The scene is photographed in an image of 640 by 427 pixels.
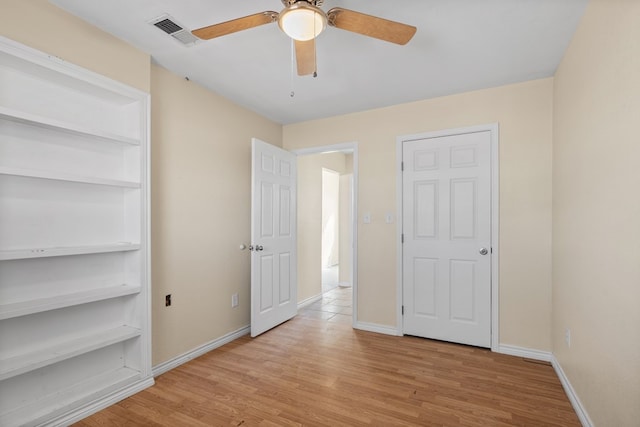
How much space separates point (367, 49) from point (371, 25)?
0.81m

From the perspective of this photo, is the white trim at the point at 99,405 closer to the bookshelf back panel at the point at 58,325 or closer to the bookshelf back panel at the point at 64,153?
the bookshelf back panel at the point at 58,325

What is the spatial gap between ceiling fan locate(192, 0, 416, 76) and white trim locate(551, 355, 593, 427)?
236 centimetres

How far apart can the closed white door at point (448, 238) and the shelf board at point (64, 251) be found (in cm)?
256

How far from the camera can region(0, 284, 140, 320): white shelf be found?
1660mm

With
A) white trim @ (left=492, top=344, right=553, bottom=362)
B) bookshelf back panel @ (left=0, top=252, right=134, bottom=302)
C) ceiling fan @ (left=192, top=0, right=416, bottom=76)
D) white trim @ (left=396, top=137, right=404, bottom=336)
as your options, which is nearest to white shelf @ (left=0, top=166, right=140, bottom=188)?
bookshelf back panel @ (left=0, top=252, right=134, bottom=302)

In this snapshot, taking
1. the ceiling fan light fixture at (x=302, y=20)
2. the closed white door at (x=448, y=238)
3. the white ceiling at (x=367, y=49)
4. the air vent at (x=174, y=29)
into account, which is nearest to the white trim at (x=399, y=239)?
the closed white door at (x=448, y=238)

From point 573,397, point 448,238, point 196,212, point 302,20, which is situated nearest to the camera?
point 302,20

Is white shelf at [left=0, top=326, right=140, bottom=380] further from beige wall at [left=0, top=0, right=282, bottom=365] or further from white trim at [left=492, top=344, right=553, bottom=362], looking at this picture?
white trim at [left=492, top=344, right=553, bottom=362]

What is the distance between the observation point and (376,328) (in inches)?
135

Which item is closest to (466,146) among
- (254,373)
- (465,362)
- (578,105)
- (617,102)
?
(578,105)

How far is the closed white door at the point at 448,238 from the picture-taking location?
298cm

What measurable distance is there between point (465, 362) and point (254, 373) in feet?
5.90

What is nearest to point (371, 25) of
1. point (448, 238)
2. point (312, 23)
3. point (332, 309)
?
point (312, 23)

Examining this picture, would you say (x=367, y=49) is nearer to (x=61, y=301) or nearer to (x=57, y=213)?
(x=57, y=213)
